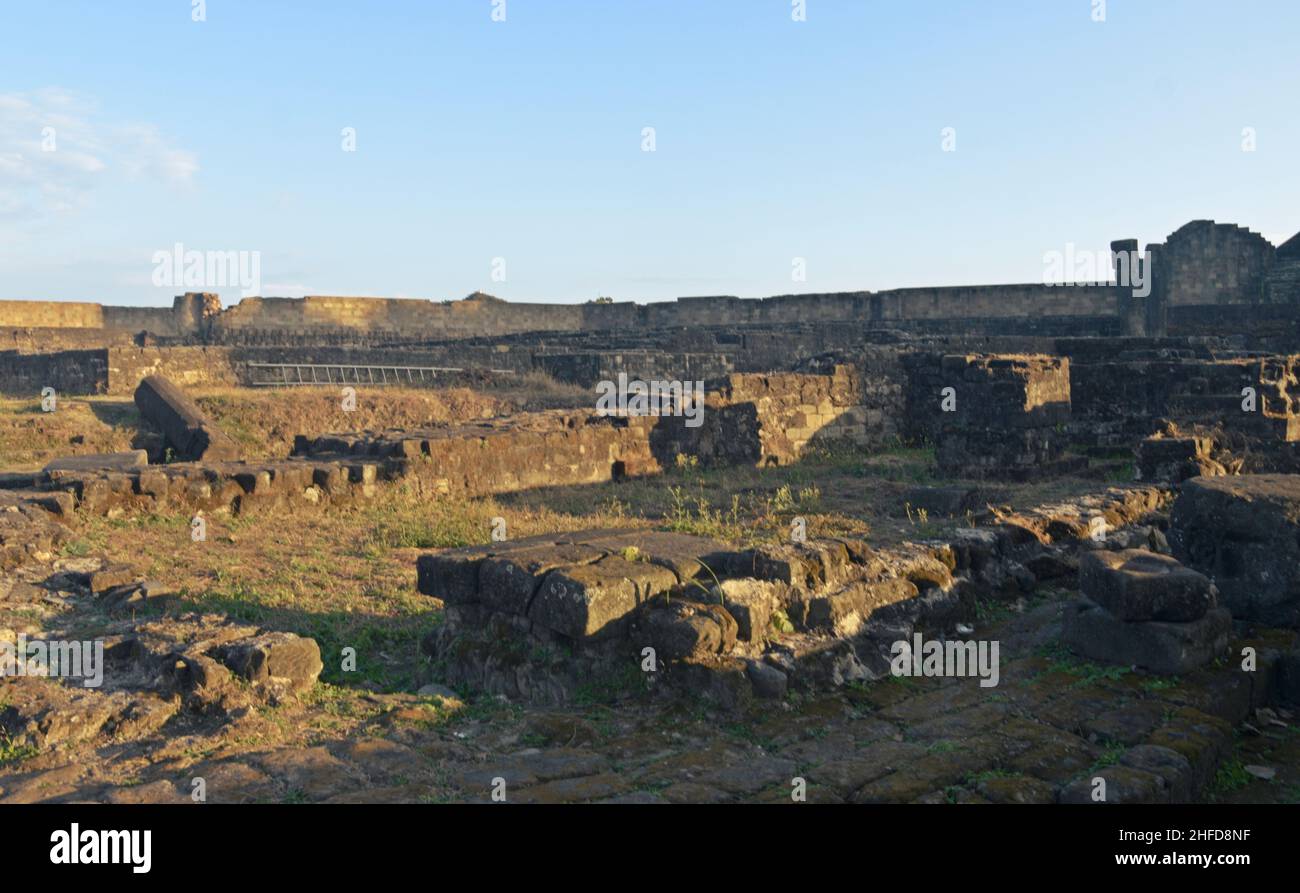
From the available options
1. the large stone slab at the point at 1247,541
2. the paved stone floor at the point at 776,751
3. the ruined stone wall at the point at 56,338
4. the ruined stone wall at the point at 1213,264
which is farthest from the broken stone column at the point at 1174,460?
the ruined stone wall at the point at 1213,264

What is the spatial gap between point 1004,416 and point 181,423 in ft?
36.0

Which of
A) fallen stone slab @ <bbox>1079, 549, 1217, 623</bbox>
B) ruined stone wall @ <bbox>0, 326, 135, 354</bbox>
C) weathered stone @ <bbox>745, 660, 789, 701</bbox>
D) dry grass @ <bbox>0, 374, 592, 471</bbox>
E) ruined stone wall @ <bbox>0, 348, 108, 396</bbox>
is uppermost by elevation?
ruined stone wall @ <bbox>0, 326, 135, 354</bbox>

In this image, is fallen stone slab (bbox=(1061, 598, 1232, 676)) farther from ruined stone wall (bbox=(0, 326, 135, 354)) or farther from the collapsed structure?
ruined stone wall (bbox=(0, 326, 135, 354))

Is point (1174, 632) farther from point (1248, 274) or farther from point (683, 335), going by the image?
point (1248, 274)

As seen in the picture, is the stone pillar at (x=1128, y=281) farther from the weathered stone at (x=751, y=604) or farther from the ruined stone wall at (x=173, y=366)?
the weathered stone at (x=751, y=604)

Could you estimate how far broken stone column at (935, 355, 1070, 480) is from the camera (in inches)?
500

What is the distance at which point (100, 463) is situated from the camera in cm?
1048

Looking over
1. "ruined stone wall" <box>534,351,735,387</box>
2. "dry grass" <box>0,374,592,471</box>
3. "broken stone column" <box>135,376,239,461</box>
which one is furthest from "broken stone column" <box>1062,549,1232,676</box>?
"ruined stone wall" <box>534,351,735,387</box>

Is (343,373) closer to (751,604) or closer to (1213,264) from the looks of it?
(751,604)

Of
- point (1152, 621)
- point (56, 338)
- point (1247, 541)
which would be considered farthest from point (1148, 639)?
point (56, 338)

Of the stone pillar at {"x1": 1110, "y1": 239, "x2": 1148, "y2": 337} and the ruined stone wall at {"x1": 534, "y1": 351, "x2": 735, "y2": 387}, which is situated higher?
the stone pillar at {"x1": 1110, "y1": 239, "x2": 1148, "y2": 337}

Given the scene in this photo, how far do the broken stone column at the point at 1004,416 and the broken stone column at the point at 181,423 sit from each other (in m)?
9.10

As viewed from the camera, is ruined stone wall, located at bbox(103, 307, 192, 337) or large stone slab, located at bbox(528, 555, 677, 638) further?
ruined stone wall, located at bbox(103, 307, 192, 337)

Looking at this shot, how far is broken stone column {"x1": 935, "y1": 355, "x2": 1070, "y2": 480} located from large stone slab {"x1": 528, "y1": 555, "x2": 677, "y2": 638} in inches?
315
